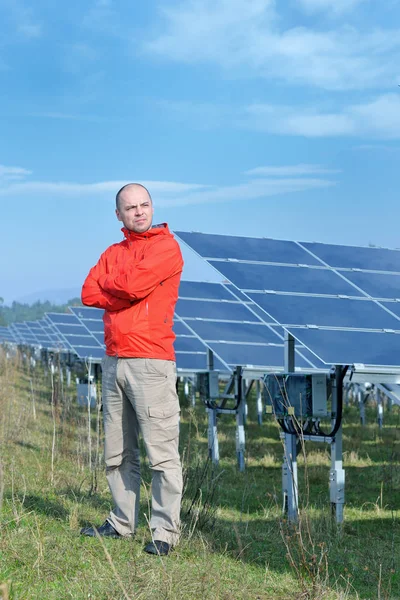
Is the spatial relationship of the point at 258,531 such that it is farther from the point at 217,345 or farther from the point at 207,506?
the point at 217,345

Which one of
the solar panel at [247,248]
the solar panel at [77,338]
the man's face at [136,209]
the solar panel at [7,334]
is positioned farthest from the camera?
the solar panel at [7,334]

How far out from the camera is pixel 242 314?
12.1 meters

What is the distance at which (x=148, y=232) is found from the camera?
477cm

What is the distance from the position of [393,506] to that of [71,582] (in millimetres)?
4550

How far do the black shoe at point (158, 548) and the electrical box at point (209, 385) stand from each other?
19.5ft

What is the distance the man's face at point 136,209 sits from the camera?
4684mm

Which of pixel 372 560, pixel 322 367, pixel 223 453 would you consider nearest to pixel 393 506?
pixel 322 367

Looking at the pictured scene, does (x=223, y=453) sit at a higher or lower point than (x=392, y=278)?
lower

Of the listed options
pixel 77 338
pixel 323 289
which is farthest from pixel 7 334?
pixel 323 289

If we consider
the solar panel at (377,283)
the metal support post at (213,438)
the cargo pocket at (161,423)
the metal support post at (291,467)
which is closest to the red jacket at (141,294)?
the cargo pocket at (161,423)

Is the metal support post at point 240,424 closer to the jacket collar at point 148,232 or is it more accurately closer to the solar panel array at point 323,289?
the solar panel array at point 323,289

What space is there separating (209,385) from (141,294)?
6185 mm

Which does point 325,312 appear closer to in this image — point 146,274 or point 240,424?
point 146,274

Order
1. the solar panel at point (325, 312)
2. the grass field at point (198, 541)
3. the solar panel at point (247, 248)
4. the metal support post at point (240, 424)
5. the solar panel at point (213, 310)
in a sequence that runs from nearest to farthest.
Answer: the grass field at point (198, 541) → the solar panel at point (325, 312) → the solar panel at point (247, 248) → the metal support post at point (240, 424) → the solar panel at point (213, 310)
